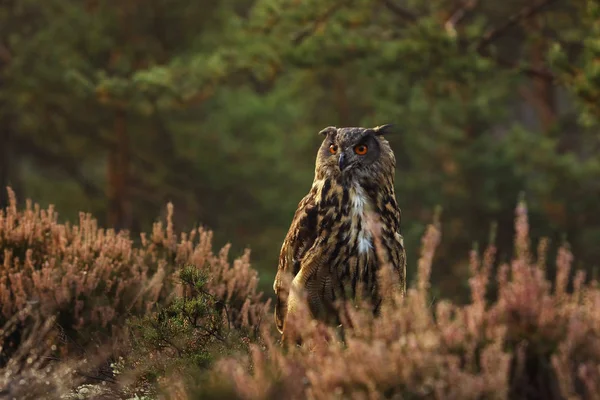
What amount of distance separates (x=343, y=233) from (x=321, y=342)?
140 centimetres

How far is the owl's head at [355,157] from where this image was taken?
5.61 metres

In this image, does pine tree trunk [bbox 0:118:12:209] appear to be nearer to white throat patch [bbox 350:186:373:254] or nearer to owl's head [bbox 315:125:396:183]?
owl's head [bbox 315:125:396:183]

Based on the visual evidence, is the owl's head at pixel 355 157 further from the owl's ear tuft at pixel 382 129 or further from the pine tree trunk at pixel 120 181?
the pine tree trunk at pixel 120 181

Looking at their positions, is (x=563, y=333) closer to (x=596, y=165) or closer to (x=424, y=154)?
(x=596, y=165)

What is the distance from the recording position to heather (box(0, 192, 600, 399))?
3.58m

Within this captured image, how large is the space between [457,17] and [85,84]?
5.74m

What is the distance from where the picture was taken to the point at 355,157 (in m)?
5.64

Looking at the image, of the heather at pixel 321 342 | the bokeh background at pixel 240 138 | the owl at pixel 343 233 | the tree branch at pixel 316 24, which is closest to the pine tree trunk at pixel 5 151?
the bokeh background at pixel 240 138

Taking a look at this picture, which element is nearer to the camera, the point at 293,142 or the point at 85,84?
the point at 85,84

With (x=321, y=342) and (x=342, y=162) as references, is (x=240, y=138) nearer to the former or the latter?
(x=342, y=162)

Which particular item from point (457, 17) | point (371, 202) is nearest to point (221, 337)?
point (371, 202)

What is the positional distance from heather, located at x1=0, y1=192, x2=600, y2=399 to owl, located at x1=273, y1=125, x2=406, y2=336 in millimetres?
459

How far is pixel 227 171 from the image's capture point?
61.4ft

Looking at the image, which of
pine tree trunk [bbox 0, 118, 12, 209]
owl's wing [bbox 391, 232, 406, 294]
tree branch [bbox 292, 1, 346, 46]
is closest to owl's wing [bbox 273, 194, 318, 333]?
owl's wing [bbox 391, 232, 406, 294]
